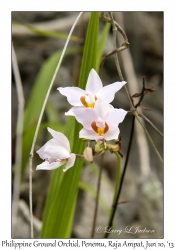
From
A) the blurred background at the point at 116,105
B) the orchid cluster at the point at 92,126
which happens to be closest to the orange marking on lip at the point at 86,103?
the orchid cluster at the point at 92,126

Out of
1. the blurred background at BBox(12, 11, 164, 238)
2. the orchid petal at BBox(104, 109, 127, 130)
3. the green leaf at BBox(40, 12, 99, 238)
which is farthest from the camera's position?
the blurred background at BBox(12, 11, 164, 238)

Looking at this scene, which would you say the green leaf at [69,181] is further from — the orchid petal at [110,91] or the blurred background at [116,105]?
the blurred background at [116,105]

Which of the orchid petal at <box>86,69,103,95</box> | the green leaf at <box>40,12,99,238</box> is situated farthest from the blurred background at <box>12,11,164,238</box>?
the orchid petal at <box>86,69,103,95</box>

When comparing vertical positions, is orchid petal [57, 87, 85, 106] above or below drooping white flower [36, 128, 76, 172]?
above

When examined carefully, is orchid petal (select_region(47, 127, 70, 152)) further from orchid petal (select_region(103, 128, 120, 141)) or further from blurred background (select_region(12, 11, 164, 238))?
blurred background (select_region(12, 11, 164, 238))

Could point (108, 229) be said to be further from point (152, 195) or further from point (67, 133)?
point (152, 195)

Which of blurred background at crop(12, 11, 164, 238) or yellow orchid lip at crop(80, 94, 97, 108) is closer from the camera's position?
yellow orchid lip at crop(80, 94, 97, 108)

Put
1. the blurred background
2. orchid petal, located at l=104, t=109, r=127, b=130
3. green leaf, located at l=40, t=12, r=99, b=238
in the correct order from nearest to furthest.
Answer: orchid petal, located at l=104, t=109, r=127, b=130 < green leaf, located at l=40, t=12, r=99, b=238 < the blurred background

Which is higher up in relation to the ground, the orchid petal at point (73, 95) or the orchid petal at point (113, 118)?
the orchid petal at point (73, 95)
